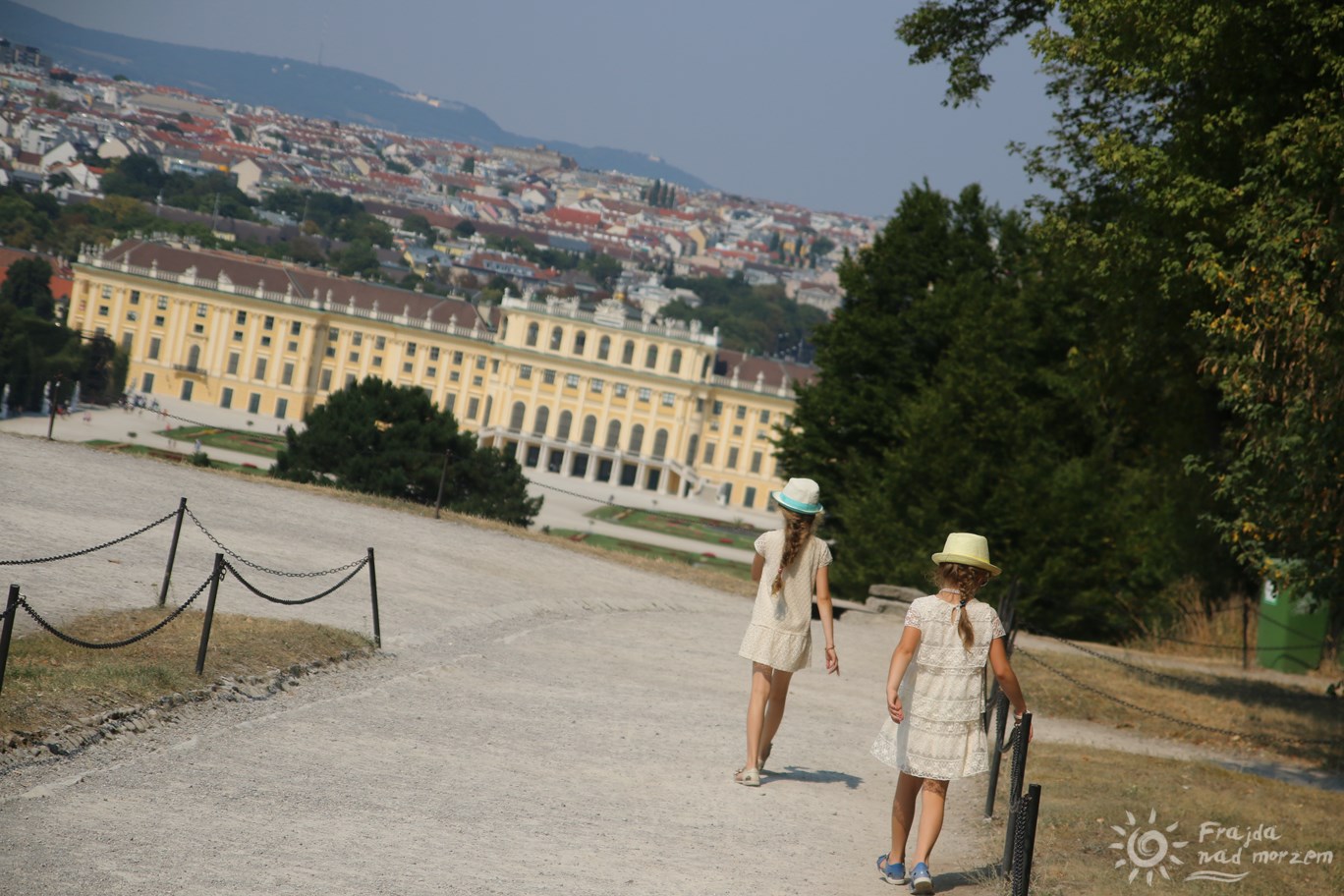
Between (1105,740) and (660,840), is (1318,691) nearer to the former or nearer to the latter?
(1105,740)

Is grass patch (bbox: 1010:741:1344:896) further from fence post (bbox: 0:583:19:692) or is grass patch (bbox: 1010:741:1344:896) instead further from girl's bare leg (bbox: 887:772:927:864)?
fence post (bbox: 0:583:19:692)

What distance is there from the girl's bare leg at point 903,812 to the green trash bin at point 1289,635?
580 inches

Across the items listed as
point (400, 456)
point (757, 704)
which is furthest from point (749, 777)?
point (400, 456)

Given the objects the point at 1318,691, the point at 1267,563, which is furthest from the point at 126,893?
the point at 1318,691

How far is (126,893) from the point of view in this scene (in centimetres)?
454

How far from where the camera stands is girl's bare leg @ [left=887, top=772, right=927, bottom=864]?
5.80m

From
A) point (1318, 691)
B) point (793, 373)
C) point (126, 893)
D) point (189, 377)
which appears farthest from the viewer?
point (793, 373)

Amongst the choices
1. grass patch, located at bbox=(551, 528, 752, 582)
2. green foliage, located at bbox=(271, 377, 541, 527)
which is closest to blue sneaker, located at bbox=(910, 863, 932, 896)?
green foliage, located at bbox=(271, 377, 541, 527)

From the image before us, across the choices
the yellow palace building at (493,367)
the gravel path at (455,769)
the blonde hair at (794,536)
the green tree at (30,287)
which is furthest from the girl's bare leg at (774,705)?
the green tree at (30,287)

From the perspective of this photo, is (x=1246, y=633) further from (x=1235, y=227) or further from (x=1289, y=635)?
(x=1235, y=227)

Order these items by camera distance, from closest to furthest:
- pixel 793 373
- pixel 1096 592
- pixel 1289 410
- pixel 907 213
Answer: pixel 1289 410
pixel 1096 592
pixel 907 213
pixel 793 373

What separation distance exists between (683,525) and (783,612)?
202 ft

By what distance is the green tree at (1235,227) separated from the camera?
10.4 metres

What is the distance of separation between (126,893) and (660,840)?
2199mm
